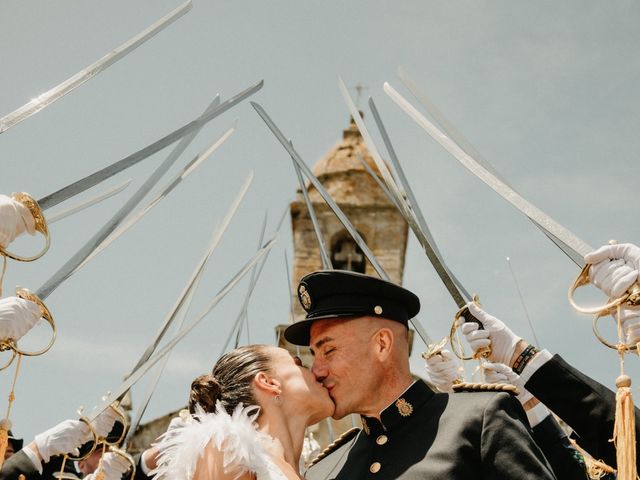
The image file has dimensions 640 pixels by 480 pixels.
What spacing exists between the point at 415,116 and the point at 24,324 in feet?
6.55

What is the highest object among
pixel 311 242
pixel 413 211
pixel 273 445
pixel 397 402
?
pixel 311 242

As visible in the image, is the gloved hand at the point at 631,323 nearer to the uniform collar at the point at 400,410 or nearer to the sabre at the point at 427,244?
the sabre at the point at 427,244

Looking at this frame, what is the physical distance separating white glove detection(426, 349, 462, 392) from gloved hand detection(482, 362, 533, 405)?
0.49 m

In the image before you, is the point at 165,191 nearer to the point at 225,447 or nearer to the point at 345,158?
the point at 225,447

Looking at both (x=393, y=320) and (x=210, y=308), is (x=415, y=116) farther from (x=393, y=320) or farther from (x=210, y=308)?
(x=210, y=308)

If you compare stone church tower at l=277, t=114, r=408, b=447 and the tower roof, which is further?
the tower roof

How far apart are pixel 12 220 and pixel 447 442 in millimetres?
1936

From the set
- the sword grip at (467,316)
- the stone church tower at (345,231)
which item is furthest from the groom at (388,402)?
the stone church tower at (345,231)

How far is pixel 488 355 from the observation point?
130 inches

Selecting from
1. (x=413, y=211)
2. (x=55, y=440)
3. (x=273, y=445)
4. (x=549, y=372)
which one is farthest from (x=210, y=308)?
(x=549, y=372)

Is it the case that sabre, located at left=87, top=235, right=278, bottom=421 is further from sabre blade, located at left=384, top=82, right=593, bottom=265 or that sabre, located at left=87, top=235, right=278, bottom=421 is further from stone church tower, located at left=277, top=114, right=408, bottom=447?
stone church tower, located at left=277, top=114, right=408, bottom=447

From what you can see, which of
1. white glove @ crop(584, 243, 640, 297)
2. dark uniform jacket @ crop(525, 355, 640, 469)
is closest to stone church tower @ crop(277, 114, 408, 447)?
dark uniform jacket @ crop(525, 355, 640, 469)

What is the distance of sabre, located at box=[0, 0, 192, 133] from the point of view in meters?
3.29

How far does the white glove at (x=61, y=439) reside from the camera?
4457mm
